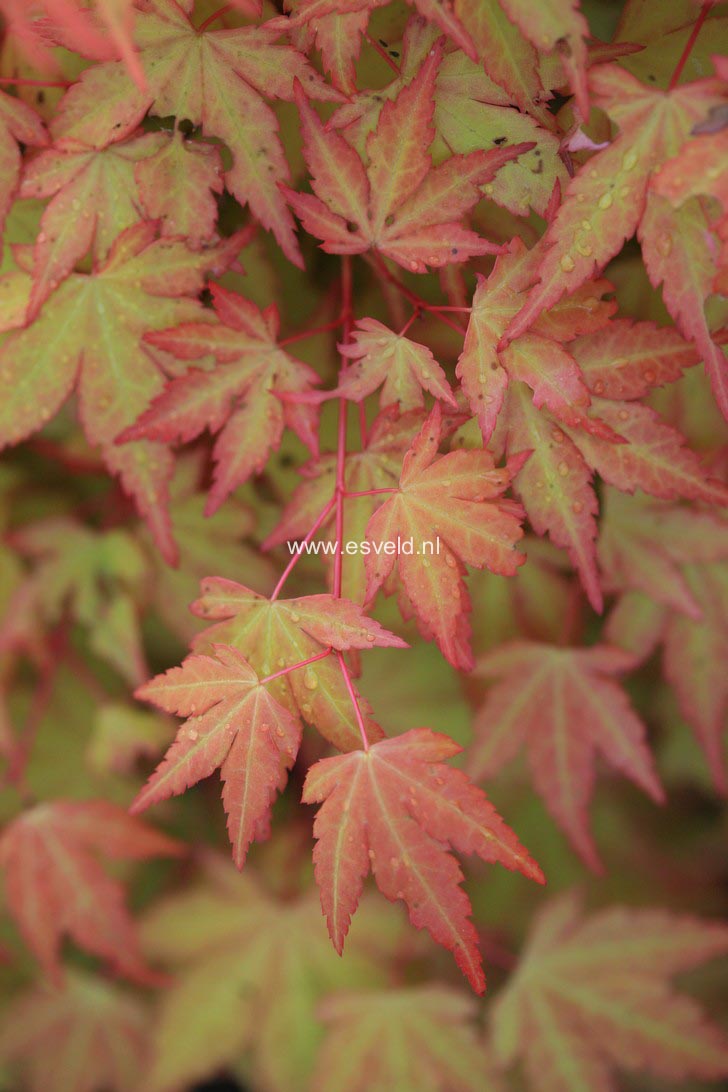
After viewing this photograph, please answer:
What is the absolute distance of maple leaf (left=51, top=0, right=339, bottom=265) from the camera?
708 mm

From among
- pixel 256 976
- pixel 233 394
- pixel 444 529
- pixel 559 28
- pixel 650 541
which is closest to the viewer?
pixel 559 28

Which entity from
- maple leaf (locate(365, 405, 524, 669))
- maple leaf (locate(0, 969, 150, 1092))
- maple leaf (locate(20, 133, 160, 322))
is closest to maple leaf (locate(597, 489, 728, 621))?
maple leaf (locate(365, 405, 524, 669))

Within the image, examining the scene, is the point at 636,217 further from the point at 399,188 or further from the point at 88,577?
the point at 88,577

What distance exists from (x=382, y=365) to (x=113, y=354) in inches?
11.5

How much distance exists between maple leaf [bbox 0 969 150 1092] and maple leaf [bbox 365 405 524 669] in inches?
44.7

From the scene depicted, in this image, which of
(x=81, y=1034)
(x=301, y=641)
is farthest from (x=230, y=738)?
(x=81, y=1034)

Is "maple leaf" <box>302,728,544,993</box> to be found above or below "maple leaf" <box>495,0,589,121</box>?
below

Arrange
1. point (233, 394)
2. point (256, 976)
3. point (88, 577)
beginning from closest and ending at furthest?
point (233, 394), point (88, 577), point (256, 976)

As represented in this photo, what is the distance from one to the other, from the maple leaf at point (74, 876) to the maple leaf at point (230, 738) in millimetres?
536

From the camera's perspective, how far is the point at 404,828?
0.65 meters

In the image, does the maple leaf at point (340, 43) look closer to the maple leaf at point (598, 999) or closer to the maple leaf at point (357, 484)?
the maple leaf at point (357, 484)

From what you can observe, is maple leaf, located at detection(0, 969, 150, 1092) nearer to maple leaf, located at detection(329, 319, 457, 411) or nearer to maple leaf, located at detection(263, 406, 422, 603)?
maple leaf, located at detection(263, 406, 422, 603)

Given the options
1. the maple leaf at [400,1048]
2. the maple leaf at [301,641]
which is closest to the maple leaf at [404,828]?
the maple leaf at [301,641]

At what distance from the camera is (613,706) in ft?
3.47
